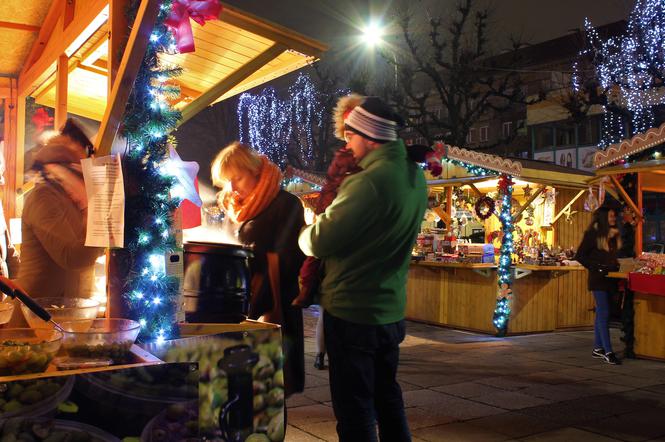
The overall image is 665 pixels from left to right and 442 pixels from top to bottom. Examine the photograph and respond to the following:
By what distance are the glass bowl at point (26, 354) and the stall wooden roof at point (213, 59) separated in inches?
70.6

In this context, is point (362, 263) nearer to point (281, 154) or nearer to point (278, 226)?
point (278, 226)

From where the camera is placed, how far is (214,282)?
292 cm

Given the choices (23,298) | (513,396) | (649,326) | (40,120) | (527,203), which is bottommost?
(513,396)

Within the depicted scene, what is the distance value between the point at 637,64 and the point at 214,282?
64.4 ft

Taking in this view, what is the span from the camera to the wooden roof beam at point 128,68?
2.45 m

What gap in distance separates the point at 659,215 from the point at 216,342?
25220mm

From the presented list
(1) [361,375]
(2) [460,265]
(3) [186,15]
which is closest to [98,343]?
(1) [361,375]

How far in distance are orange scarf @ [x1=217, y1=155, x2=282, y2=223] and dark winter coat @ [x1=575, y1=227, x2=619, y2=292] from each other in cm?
589

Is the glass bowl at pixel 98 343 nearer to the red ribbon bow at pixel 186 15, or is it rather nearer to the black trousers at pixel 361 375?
the black trousers at pixel 361 375

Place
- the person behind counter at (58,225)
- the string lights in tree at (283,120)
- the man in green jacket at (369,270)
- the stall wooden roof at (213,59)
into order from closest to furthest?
the man in green jacket at (369,270)
the person behind counter at (58,225)
the stall wooden roof at (213,59)
the string lights in tree at (283,120)

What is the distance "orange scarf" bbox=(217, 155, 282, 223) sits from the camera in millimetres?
3504

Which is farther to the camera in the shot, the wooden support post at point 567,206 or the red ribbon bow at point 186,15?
the wooden support post at point 567,206

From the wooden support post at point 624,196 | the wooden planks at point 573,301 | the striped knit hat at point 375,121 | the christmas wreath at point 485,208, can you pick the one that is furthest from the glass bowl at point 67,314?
the christmas wreath at point 485,208

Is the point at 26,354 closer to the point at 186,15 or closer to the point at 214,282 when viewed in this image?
the point at 214,282
